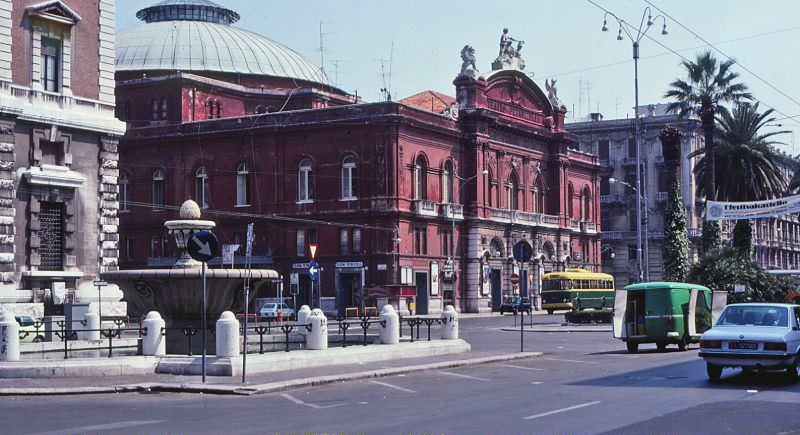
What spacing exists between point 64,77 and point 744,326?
80.0ft

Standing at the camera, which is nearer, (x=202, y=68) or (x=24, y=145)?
(x=24, y=145)

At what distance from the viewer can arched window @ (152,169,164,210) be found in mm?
78106

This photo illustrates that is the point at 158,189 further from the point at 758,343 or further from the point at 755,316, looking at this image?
the point at 758,343

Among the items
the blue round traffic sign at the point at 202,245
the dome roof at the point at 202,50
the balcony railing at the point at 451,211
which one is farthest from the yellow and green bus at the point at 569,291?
the blue round traffic sign at the point at 202,245

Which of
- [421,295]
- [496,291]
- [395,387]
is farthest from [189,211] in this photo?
[496,291]

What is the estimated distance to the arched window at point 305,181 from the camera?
241ft

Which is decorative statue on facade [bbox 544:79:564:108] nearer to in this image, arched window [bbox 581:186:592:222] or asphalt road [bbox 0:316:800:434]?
arched window [bbox 581:186:592:222]

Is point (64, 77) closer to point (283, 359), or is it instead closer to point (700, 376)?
point (283, 359)

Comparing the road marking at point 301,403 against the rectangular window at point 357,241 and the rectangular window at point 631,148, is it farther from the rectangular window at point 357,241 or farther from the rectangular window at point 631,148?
the rectangular window at point 631,148

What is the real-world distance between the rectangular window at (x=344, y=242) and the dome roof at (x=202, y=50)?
61.9 feet

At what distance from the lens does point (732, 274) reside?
5022cm

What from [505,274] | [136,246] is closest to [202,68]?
[136,246]

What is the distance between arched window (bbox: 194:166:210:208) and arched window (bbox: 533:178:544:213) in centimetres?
2534

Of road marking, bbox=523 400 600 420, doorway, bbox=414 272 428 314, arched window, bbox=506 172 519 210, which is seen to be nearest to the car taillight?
road marking, bbox=523 400 600 420
